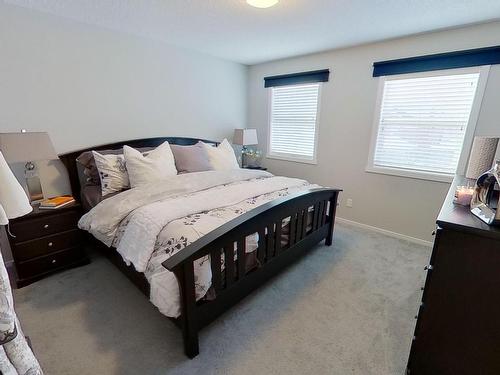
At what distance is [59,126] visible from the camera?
2.44 metres

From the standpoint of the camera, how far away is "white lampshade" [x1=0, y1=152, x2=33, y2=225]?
2.85 ft

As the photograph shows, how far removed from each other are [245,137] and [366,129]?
1.68 meters

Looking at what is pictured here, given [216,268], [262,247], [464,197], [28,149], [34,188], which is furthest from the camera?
[34,188]

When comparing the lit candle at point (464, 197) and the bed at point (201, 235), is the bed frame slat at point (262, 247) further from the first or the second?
the lit candle at point (464, 197)

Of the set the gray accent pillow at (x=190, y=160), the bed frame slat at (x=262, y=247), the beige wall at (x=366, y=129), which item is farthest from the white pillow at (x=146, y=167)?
the beige wall at (x=366, y=129)

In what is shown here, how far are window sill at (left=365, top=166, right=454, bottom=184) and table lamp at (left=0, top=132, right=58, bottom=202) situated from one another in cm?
340

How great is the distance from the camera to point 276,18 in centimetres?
230

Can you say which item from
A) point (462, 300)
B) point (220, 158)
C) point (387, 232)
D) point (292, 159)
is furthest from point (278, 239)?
point (292, 159)

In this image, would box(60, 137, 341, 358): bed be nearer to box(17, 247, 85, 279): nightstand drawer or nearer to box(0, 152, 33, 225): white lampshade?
box(17, 247, 85, 279): nightstand drawer

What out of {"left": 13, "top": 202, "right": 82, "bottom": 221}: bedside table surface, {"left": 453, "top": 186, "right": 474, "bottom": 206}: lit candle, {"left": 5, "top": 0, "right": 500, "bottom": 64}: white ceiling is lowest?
{"left": 13, "top": 202, "right": 82, "bottom": 221}: bedside table surface

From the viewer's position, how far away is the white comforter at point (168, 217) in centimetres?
144

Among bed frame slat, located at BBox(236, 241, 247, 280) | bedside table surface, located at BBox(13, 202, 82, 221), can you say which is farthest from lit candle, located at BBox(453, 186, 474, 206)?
bedside table surface, located at BBox(13, 202, 82, 221)

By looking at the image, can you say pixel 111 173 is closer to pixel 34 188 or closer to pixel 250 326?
pixel 34 188

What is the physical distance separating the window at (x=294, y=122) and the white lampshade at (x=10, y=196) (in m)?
3.31
